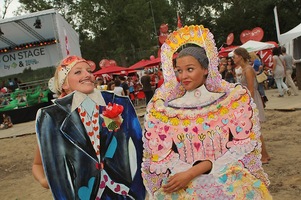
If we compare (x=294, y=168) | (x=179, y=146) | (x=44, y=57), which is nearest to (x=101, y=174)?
(x=179, y=146)

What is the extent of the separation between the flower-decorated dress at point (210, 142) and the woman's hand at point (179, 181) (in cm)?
5

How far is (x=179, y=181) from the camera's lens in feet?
7.07

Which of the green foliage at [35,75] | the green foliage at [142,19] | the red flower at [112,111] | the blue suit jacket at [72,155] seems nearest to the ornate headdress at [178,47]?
the red flower at [112,111]

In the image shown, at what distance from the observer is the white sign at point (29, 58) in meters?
19.6

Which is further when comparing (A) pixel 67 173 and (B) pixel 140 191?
(B) pixel 140 191

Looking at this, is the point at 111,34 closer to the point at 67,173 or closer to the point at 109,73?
the point at 109,73

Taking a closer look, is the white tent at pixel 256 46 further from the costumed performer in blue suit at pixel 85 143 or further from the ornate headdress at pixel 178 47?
the costumed performer in blue suit at pixel 85 143

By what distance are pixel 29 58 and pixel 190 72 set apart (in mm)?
18643

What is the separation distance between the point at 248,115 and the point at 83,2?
39.4 m

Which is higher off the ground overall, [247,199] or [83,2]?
[83,2]

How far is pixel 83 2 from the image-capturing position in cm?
3956

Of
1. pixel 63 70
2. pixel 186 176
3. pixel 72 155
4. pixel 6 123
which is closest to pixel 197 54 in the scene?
pixel 186 176

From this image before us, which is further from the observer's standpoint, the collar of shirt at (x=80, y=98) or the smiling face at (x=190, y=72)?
the collar of shirt at (x=80, y=98)

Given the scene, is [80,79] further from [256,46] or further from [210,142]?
[256,46]
